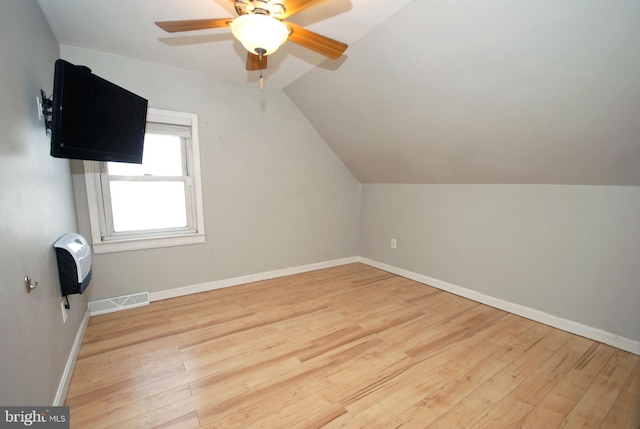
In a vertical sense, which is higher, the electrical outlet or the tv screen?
the tv screen

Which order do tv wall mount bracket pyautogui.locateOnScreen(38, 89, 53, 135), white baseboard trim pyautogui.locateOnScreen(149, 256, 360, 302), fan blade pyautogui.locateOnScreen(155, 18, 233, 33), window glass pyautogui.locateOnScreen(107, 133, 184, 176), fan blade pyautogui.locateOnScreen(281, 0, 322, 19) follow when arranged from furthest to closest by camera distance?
white baseboard trim pyautogui.locateOnScreen(149, 256, 360, 302), window glass pyautogui.locateOnScreen(107, 133, 184, 176), tv wall mount bracket pyautogui.locateOnScreen(38, 89, 53, 135), fan blade pyautogui.locateOnScreen(155, 18, 233, 33), fan blade pyautogui.locateOnScreen(281, 0, 322, 19)

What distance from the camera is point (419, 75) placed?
2.14 m

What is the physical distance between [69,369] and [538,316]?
11.9 ft

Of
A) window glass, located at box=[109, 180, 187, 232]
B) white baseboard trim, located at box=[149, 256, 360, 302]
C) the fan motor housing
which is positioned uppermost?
the fan motor housing

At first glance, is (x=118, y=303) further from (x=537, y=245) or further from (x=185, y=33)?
(x=537, y=245)

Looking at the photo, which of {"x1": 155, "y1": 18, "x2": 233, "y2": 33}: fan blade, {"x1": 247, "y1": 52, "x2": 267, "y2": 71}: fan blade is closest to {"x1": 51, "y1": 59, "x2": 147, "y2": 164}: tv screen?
{"x1": 155, "y1": 18, "x2": 233, "y2": 33}: fan blade

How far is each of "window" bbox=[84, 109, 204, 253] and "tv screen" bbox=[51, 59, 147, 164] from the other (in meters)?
0.67

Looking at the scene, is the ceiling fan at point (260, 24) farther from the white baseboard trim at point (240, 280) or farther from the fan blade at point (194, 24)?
the white baseboard trim at point (240, 280)

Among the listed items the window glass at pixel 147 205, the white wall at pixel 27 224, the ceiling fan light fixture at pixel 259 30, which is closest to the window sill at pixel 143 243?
the window glass at pixel 147 205

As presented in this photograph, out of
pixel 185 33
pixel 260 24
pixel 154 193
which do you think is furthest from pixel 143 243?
pixel 260 24

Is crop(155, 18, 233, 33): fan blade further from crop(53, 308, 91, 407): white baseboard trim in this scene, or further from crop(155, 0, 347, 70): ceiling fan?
crop(53, 308, 91, 407): white baseboard trim

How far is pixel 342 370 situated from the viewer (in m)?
1.77

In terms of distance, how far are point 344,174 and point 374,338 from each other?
2.45 meters

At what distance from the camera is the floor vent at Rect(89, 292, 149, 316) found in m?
2.50
